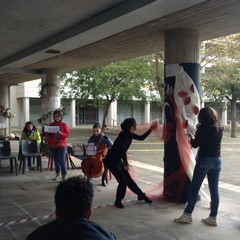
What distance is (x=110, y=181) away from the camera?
8.52 metres

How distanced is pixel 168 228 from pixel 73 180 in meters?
3.41

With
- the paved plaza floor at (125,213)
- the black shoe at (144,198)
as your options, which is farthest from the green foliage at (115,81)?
the black shoe at (144,198)

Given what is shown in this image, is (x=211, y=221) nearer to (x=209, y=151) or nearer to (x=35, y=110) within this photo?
(x=209, y=151)

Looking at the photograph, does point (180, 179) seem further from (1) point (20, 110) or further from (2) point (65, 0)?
(1) point (20, 110)

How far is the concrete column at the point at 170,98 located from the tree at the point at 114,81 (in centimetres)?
1401

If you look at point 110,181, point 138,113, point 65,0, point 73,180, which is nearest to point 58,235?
point 73,180

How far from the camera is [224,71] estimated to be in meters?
23.6

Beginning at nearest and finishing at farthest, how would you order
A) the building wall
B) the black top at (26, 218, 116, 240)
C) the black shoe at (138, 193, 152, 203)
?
1. the black top at (26, 218, 116, 240)
2. the black shoe at (138, 193, 152, 203)
3. the building wall

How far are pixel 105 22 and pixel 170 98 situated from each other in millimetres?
1750

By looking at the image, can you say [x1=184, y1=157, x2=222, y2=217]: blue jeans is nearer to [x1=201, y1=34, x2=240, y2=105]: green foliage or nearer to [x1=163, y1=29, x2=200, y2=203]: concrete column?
[x1=163, y1=29, x2=200, y2=203]: concrete column

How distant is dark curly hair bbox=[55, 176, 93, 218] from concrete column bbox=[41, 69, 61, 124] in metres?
11.1

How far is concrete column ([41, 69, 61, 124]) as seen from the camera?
42.4ft

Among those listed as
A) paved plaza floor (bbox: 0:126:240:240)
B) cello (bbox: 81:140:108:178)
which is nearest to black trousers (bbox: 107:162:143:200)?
paved plaza floor (bbox: 0:126:240:240)

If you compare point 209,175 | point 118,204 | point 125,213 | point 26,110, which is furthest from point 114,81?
point 26,110
